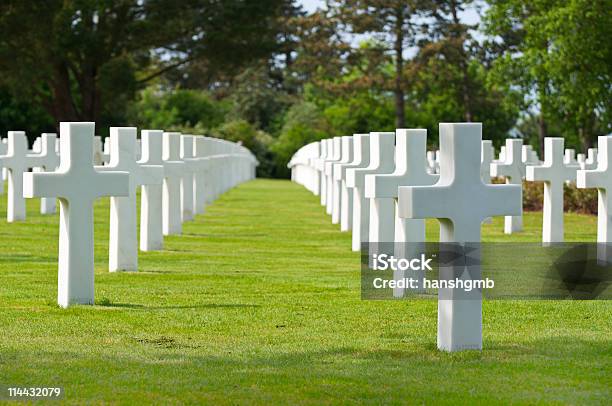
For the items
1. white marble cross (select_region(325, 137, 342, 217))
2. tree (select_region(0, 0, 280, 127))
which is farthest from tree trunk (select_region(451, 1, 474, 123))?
white marble cross (select_region(325, 137, 342, 217))

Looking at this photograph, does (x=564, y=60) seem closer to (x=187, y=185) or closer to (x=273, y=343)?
(x=187, y=185)

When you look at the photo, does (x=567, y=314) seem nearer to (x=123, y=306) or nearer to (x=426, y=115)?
(x=123, y=306)

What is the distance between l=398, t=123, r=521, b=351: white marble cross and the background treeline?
30.4m

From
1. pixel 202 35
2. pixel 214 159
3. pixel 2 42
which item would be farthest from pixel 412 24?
pixel 214 159

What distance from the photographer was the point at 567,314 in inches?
391

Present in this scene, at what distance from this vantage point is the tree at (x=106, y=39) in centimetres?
4597

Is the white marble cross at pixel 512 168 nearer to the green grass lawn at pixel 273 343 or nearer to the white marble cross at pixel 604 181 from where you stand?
the white marble cross at pixel 604 181

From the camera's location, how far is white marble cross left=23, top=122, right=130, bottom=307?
10.1m

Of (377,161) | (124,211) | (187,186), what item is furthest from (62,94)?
Answer: (124,211)

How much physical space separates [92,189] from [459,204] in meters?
3.29

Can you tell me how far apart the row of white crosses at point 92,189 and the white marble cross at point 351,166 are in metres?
2.13

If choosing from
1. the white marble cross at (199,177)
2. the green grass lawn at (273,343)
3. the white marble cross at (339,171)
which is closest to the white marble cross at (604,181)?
the green grass lawn at (273,343)

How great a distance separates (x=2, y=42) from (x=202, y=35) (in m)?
7.48

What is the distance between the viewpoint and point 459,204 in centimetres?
815
